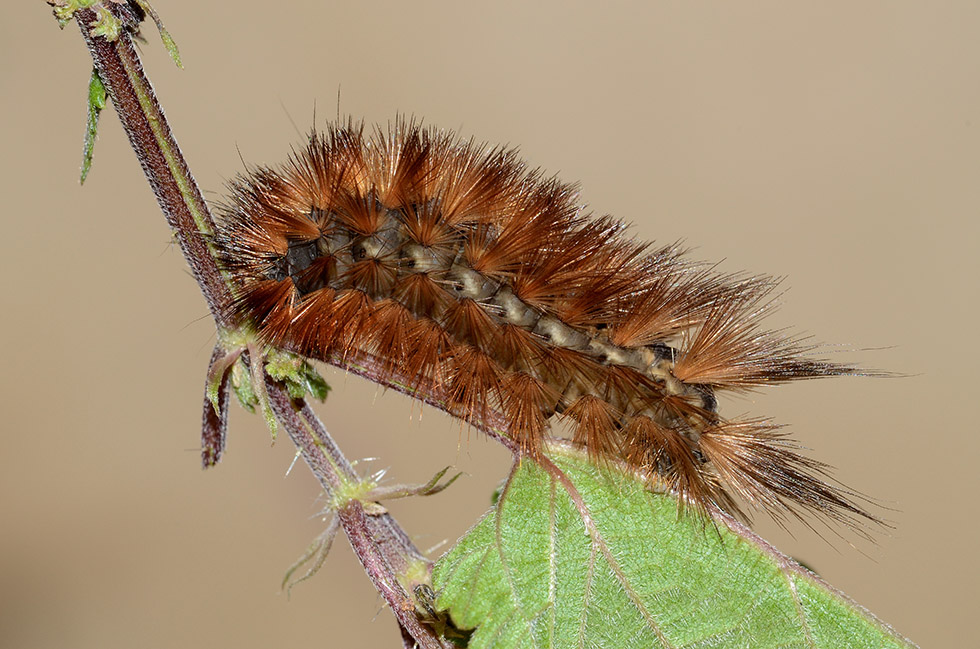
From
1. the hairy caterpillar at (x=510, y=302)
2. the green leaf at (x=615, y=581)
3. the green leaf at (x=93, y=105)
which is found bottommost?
the green leaf at (x=615, y=581)

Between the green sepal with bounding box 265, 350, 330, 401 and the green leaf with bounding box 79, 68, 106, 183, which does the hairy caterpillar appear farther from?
the green leaf with bounding box 79, 68, 106, 183

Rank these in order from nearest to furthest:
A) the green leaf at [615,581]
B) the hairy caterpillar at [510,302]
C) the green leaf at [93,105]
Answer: the green leaf at [93,105] < the green leaf at [615,581] < the hairy caterpillar at [510,302]

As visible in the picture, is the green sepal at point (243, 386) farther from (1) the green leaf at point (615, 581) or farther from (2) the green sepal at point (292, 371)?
(1) the green leaf at point (615, 581)

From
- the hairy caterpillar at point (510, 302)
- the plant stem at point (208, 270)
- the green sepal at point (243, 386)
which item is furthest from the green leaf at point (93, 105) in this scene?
A: the green sepal at point (243, 386)

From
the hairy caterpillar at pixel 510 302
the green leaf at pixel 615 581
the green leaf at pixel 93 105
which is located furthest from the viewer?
the hairy caterpillar at pixel 510 302

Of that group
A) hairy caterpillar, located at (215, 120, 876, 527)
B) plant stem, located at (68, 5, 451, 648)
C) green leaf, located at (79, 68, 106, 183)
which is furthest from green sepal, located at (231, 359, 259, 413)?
green leaf, located at (79, 68, 106, 183)

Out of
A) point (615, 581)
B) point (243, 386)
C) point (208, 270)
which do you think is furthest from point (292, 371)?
point (615, 581)

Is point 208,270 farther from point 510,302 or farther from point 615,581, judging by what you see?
point 615,581
